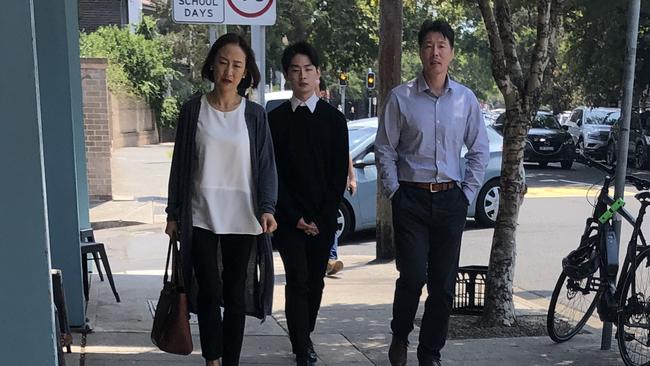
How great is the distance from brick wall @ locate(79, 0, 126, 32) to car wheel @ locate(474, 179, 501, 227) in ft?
94.4

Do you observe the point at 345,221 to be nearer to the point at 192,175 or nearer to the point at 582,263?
the point at 582,263

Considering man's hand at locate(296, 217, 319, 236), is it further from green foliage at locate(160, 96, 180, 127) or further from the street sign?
green foliage at locate(160, 96, 180, 127)

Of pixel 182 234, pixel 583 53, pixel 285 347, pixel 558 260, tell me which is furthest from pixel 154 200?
pixel 583 53

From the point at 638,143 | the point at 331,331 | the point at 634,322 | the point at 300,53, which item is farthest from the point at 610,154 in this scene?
the point at 300,53

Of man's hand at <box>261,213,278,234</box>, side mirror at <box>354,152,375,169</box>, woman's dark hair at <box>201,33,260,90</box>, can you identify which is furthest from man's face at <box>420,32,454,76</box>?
side mirror at <box>354,152,375,169</box>

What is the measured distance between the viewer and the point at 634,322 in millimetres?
4531

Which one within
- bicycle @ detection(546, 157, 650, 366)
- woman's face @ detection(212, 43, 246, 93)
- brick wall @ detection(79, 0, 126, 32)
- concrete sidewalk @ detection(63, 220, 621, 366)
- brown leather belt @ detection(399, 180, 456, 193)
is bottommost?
concrete sidewalk @ detection(63, 220, 621, 366)

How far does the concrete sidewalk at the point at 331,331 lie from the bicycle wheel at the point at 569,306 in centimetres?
9

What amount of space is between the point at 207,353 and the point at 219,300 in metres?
0.32

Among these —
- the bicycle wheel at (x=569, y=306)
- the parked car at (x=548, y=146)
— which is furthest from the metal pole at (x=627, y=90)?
the parked car at (x=548, y=146)

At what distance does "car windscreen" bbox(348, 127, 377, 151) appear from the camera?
977 centimetres

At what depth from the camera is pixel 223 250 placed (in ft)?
12.7

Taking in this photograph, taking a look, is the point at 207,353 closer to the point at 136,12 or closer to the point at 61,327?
the point at 61,327

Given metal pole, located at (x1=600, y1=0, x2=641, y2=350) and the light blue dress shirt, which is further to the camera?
metal pole, located at (x1=600, y1=0, x2=641, y2=350)
